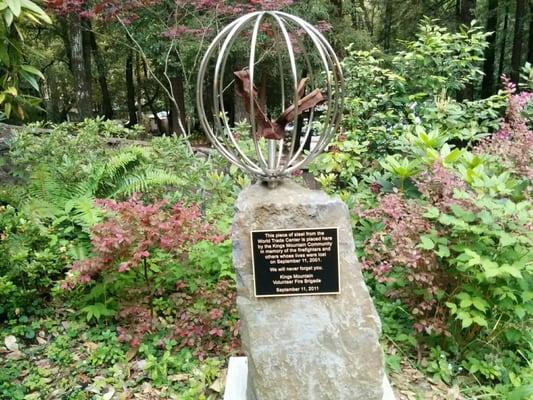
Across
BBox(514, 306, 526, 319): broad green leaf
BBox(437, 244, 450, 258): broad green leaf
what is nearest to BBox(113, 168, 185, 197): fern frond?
BBox(437, 244, 450, 258): broad green leaf

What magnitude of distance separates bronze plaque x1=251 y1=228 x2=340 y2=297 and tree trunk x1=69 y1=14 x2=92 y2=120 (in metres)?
7.85

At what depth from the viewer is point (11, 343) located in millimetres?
3588

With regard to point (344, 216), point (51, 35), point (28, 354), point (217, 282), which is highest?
point (51, 35)

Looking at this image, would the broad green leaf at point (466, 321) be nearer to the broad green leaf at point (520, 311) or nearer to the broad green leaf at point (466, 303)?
the broad green leaf at point (466, 303)

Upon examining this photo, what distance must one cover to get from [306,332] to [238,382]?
72 centimetres

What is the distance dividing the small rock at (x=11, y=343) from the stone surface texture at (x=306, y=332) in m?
2.12

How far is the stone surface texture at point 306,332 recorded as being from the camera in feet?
→ 8.27

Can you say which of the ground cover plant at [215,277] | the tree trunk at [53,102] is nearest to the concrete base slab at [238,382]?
the ground cover plant at [215,277]

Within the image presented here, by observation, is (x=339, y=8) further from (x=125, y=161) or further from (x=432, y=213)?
(x=432, y=213)

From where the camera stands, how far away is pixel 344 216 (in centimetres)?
257

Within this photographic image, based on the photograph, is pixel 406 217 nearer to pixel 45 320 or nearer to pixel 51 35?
pixel 45 320

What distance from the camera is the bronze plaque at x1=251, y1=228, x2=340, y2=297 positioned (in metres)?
2.52

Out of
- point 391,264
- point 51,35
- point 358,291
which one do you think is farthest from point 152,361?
point 51,35

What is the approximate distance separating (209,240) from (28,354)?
1609 mm
